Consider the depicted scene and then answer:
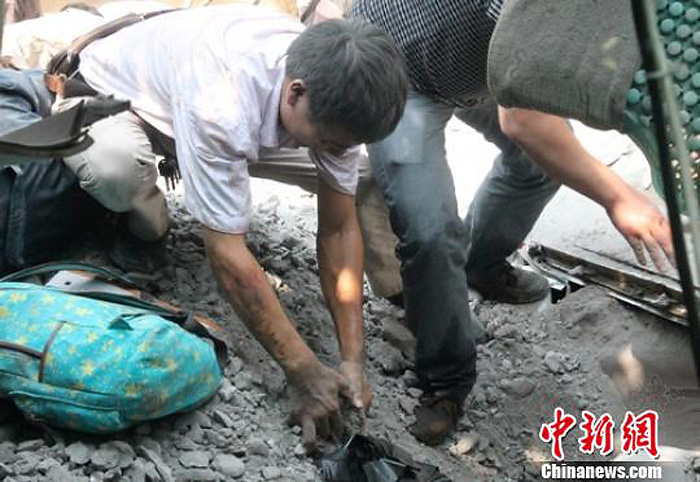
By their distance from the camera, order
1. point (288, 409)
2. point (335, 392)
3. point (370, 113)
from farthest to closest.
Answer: point (288, 409) < point (335, 392) < point (370, 113)

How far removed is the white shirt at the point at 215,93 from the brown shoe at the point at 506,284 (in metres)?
1.21

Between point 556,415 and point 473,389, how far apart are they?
0.35m

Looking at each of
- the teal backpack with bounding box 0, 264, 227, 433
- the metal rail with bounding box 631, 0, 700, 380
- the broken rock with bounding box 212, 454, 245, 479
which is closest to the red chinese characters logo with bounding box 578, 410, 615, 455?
the broken rock with bounding box 212, 454, 245, 479

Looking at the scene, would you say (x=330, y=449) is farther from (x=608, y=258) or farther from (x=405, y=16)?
(x=608, y=258)

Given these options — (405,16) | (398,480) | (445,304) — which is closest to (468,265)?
(445,304)

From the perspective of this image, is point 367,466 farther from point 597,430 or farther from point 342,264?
point 597,430

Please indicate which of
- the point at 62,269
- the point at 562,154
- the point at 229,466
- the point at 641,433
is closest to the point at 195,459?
the point at 229,466

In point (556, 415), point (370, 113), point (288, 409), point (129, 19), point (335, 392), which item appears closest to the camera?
point (370, 113)

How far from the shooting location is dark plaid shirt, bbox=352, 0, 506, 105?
2.78m

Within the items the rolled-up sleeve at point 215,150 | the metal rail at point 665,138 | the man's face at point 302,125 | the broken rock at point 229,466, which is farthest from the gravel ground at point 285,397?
the metal rail at point 665,138

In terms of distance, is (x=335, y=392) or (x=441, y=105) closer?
(x=335, y=392)

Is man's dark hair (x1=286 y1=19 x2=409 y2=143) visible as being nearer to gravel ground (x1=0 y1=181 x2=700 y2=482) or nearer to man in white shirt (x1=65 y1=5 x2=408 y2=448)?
man in white shirt (x1=65 y1=5 x2=408 y2=448)

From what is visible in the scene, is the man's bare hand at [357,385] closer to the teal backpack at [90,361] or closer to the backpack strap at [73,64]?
the teal backpack at [90,361]

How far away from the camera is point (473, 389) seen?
11.2ft
